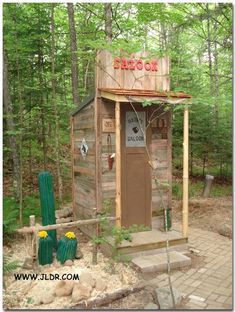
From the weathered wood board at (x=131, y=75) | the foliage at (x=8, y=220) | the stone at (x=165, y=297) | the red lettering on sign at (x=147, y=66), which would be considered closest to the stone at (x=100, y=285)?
the stone at (x=165, y=297)

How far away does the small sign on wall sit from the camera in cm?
682

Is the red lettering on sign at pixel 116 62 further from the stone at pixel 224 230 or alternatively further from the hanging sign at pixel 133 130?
the stone at pixel 224 230

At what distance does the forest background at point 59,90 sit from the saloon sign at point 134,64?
40 cm

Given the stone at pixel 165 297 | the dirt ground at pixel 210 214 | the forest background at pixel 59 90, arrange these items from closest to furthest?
1. the stone at pixel 165 297
2. the dirt ground at pixel 210 214
3. the forest background at pixel 59 90

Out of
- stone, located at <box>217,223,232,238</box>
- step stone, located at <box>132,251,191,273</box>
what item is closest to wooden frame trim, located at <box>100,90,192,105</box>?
step stone, located at <box>132,251,191,273</box>

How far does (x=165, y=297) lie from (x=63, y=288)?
4.81 feet

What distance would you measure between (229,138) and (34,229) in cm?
933

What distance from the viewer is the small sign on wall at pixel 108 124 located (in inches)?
269

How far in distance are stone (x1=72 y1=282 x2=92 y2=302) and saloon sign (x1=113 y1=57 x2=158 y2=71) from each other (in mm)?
4212

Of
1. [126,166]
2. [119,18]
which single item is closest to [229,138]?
[119,18]

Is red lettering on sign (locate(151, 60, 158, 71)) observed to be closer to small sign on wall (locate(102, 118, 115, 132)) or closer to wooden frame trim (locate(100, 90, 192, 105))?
wooden frame trim (locate(100, 90, 192, 105))

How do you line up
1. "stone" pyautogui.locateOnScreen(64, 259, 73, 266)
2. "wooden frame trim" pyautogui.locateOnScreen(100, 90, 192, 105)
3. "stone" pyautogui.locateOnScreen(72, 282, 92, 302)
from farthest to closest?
"wooden frame trim" pyautogui.locateOnScreen(100, 90, 192, 105)
"stone" pyautogui.locateOnScreen(64, 259, 73, 266)
"stone" pyautogui.locateOnScreen(72, 282, 92, 302)

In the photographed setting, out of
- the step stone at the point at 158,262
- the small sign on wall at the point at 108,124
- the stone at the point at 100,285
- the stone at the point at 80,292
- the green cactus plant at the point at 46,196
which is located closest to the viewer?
the stone at the point at 80,292

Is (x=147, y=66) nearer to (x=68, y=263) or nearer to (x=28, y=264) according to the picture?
(x=68, y=263)
